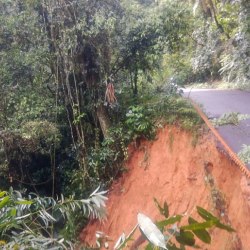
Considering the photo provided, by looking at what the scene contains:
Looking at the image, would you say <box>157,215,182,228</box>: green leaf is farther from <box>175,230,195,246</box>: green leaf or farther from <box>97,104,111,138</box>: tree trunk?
<box>97,104,111,138</box>: tree trunk

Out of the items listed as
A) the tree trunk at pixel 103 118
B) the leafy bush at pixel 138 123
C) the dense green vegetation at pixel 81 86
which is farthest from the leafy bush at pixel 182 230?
the tree trunk at pixel 103 118

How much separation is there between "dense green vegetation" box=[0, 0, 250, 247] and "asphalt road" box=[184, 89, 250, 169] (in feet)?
2.54

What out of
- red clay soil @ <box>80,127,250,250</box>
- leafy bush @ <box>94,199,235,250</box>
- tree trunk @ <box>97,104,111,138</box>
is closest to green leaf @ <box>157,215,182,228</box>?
leafy bush @ <box>94,199,235,250</box>

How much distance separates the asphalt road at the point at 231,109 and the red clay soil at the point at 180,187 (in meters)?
0.31

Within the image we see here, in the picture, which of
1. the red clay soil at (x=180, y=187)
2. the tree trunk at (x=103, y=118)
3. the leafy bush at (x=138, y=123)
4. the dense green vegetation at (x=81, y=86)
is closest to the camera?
the red clay soil at (x=180, y=187)

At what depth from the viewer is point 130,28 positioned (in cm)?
827

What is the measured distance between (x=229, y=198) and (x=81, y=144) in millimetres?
3801

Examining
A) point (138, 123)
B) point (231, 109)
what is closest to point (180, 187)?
point (138, 123)

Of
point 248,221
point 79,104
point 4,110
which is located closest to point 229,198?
point 248,221

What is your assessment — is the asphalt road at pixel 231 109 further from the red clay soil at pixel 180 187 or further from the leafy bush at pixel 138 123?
the leafy bush at pixel 138 123

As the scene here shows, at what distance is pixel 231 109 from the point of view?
924cm

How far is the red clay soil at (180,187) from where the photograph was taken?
18.6 feet

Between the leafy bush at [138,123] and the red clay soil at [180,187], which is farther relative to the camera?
the leafy bush at [138,123]

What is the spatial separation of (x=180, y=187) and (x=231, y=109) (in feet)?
9.92
